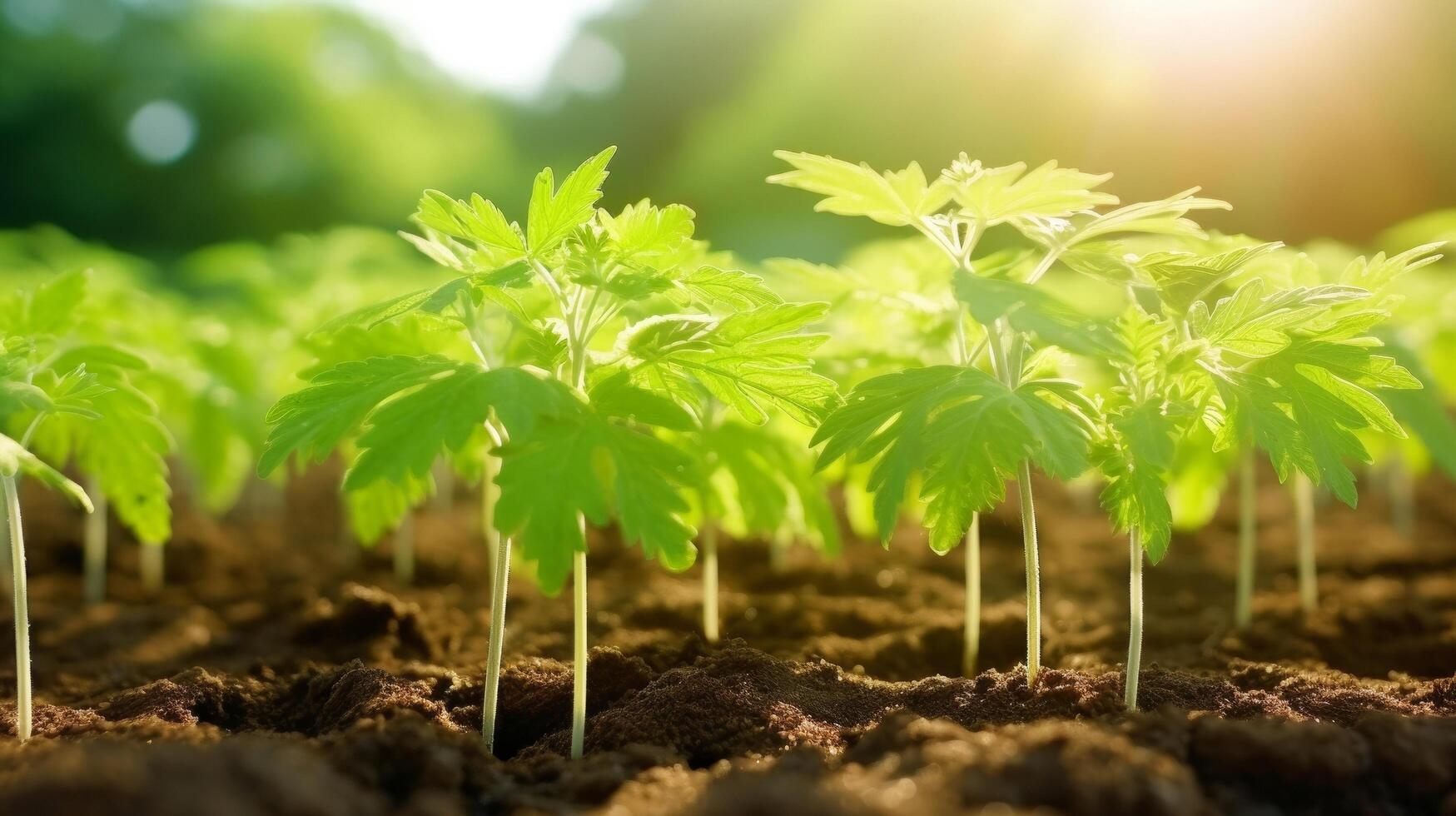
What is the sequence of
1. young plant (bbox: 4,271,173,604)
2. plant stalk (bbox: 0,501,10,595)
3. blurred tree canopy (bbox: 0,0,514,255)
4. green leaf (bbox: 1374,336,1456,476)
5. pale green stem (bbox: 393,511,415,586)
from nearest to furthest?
young plant (bbox: 4,271,173,604) < green leaf (bbox: 1374,336,1456,476) < plant stalk (bbox: 0,501,10,595) < pale green stem (bbox: 393,511,415,586) < blurred tree canopy (bbox: 0,0,514,255)

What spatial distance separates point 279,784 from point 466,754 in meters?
0.58

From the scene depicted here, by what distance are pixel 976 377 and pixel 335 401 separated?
136cm

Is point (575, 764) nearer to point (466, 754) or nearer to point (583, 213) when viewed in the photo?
point (466, 754)

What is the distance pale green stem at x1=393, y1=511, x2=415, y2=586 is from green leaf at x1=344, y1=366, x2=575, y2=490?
277 centimetres

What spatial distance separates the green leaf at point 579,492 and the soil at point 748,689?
19.1 inches

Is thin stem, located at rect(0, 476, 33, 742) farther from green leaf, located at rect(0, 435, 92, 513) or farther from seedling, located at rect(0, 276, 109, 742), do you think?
green leaf, located at rect(0, 435, 92, 513)

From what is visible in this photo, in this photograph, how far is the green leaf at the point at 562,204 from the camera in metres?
2.19

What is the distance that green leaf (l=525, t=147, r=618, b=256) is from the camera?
2.19m

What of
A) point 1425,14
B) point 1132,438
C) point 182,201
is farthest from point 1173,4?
point 182,201

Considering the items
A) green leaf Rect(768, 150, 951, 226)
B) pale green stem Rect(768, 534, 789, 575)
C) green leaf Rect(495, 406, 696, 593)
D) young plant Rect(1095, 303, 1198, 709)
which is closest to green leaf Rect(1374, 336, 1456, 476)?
young plant Rect(1095, 303, 1198, 709)

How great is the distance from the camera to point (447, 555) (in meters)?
5.11

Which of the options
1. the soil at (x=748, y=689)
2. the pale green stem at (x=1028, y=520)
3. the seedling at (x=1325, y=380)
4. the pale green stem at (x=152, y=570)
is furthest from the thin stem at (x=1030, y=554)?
the pale green stem at (x=152, y=570)

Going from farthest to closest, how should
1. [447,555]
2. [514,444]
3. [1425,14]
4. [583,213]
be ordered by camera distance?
[1425,14], [447,555], [583,213], [514,444]

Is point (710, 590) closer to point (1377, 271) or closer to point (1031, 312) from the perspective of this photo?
point (1031, 312)
